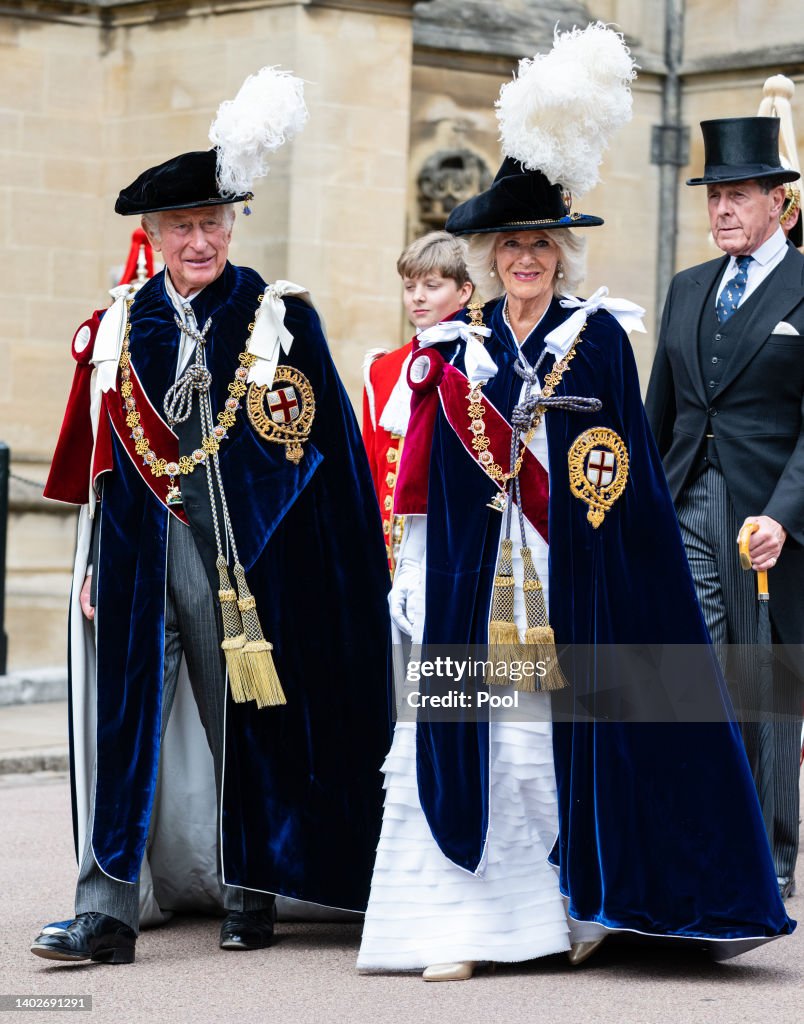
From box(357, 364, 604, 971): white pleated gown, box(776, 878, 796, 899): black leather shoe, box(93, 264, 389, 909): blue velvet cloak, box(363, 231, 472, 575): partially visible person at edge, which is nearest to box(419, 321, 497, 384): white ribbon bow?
box(93, 264, 389, 909): blue velvet cloak

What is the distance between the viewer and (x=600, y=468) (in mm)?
5480

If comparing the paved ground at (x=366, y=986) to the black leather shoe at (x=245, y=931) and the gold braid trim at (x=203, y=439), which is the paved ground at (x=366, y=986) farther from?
the gold braid trim at (x=203, y=439)

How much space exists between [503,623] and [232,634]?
0.73 metres

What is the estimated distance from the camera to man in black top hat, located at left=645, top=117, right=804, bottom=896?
6508 mm

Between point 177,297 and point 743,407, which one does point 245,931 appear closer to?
point 177,297

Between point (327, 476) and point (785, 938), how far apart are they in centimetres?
175

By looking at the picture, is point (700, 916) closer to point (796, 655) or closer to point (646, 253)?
point (796, 655)

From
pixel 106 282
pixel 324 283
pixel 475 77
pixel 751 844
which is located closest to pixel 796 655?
pixel 751 844

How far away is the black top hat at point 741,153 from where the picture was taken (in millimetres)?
6508

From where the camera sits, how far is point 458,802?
5.38m

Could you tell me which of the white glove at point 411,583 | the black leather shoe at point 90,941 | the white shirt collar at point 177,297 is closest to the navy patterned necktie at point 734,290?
the white glove at point 411,583

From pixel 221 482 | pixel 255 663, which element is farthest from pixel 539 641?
pixel 221 482

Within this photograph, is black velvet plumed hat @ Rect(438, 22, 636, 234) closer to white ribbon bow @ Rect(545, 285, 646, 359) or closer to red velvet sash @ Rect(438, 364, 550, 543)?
white ribbon bow @ Rect(545, 285, 646, 359)

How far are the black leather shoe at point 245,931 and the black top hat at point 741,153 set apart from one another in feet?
8.29
